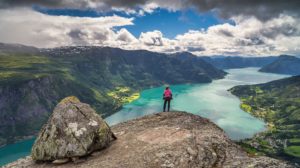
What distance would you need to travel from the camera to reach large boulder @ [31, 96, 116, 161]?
29172 mm

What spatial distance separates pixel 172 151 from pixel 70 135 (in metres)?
11.0

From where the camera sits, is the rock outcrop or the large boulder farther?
the large boulder

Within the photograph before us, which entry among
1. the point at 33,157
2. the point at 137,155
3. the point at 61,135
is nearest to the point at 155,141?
the point at 137,155

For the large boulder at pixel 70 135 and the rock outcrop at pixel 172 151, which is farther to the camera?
the large boulder at pixel 70 135

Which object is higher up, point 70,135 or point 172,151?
point 70,135

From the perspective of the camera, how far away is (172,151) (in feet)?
90.4

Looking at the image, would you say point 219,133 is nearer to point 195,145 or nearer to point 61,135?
point 195,145

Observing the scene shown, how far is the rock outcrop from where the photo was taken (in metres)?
25.9

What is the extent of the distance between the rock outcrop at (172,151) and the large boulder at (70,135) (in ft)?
3.28

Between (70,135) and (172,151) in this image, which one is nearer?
(172,151)

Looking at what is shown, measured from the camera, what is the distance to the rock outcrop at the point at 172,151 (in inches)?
1020

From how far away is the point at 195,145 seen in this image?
2883 cm

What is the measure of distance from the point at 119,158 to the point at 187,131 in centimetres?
943

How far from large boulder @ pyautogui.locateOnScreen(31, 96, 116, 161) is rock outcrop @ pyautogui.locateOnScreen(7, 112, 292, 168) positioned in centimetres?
100
